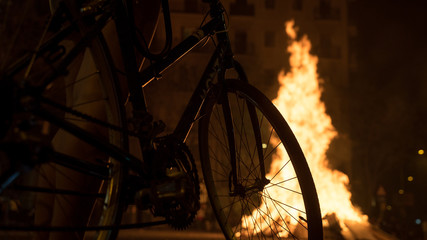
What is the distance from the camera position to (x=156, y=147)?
81.1 inches

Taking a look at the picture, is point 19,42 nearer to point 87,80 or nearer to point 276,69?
point 87,80

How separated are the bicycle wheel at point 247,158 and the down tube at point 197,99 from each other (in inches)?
2.5

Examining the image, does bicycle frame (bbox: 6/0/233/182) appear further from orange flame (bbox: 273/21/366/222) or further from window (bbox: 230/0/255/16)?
window (bbox: 230/0/255/16)

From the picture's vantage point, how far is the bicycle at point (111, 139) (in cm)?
151

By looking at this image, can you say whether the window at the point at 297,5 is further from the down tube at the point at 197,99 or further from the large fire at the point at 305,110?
the down tube at the point at 197,99

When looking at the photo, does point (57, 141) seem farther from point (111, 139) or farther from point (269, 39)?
point (269, 39)

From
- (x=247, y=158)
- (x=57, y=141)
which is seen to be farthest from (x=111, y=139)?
(x=247, y=158)

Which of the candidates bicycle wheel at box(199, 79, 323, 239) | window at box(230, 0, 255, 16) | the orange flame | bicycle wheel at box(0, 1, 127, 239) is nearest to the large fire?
the orange flame

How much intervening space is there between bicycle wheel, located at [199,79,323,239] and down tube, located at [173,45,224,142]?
6 cm

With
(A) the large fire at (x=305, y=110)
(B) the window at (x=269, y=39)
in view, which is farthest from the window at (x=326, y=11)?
(A) the large fire at (x=305, y=110)

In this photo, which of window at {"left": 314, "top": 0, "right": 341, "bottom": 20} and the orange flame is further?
window at {"left": 314, "top": 0, "right": 341, "bottom": 20}

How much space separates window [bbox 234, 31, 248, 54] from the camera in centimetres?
3634

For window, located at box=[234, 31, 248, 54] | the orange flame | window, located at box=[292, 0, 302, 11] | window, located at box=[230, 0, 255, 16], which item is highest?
window, located at box=[292, 0, 302, 11]

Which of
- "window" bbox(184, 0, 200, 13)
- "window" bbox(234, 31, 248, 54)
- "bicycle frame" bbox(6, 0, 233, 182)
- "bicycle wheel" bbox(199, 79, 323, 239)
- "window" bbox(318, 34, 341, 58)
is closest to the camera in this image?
"bicycle frame" bbox(6, 0, 233, 182)
